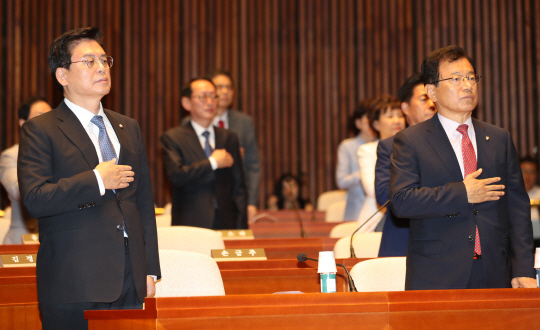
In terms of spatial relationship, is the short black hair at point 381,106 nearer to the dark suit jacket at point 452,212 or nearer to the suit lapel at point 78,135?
the dark suit jacket at point 452,212

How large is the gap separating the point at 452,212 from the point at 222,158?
2032 millimetres

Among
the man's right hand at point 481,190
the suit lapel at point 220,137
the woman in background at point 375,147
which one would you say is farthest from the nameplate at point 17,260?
the man's right hand at point 481,190

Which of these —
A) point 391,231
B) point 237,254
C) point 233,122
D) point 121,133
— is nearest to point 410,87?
point 391,231

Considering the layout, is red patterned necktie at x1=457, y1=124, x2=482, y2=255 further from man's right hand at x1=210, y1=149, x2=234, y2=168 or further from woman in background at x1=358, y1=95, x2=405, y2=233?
man's right hand at x1=210, y1=149, x2=234, y2=168

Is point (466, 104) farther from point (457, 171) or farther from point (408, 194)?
point (408, 194)

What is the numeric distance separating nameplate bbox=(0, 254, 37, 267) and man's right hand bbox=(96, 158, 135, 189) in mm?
1027

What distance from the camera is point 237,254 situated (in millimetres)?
3201

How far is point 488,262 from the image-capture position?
2322 millimetres

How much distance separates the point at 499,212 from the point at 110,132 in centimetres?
151

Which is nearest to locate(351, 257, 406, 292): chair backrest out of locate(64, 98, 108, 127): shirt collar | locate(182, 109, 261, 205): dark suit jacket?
locate(64, 98, 108, 127): shirt collar

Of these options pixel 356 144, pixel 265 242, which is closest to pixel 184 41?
pixel 356 144

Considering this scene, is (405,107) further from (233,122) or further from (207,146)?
(233,122)

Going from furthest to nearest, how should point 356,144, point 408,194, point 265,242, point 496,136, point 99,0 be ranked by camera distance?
point 99,0
point 356,144
point 265,242
point 496,136
point 408,194

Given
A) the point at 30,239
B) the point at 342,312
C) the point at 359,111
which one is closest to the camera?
the point at 342,312
